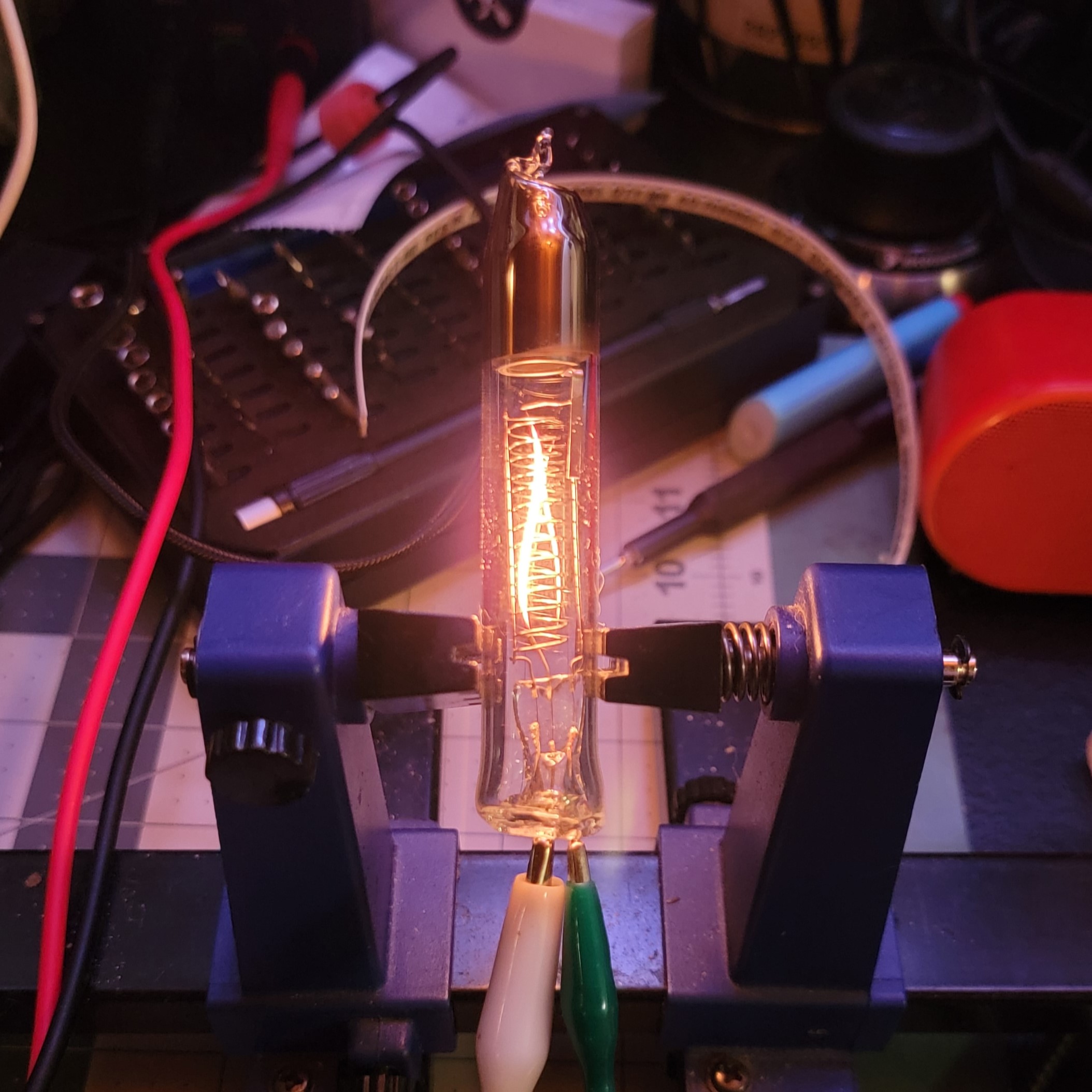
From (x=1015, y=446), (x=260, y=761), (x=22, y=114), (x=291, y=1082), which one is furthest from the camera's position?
(x=22, y=114)

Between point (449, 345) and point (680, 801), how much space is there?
0.97ft

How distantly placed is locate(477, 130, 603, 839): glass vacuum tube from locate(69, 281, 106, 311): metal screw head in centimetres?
32

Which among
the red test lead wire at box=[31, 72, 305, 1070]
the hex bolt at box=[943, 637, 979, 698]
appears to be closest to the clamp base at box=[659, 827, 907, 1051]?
the hex bolt at box=[943, 637, 979, 698]

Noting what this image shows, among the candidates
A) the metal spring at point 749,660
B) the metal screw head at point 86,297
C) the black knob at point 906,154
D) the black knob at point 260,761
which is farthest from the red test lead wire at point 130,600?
the black knob at point 906,154

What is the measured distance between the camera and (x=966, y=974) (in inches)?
15.9

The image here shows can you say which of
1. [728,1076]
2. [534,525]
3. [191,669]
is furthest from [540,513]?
[728,1076]

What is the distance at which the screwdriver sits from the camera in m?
0.59

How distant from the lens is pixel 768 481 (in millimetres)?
610

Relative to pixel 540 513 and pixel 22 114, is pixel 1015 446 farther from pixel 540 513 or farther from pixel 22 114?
pixel 22 114

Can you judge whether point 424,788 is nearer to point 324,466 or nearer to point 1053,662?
point 324,466

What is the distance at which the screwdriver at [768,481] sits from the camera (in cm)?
59

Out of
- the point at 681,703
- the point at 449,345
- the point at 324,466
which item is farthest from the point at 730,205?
the point at 681,703

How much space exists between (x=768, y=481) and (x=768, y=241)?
0.57 feet

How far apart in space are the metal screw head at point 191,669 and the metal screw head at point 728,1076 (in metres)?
0.25
